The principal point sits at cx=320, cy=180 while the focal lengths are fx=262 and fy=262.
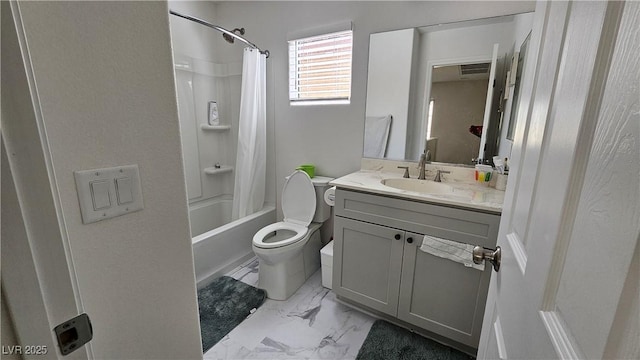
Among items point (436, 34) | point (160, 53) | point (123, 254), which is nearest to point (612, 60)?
point (160, 53)

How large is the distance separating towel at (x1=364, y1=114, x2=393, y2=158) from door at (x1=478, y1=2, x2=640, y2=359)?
1403 millimetres

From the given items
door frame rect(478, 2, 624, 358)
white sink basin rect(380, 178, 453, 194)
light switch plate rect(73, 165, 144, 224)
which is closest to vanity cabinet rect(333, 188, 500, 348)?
white sink basin rect(380, 178, 453, 194)

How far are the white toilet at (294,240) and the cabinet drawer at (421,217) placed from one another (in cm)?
47

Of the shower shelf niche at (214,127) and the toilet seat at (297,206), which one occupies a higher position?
the shower shelf niche at (214,127)

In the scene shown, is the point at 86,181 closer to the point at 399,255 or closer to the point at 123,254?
the point at 123,254

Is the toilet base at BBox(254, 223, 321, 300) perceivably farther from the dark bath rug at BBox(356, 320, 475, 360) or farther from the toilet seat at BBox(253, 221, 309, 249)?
the dark bath rug at BBox(356, 320, 475, 360)

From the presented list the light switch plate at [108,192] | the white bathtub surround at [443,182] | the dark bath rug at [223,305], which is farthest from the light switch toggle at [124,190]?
the dark bath rug at [223,305]

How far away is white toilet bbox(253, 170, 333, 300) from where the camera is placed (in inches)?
75.5

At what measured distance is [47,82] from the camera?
0.50 meters

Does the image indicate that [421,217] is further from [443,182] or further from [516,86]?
[516,86]

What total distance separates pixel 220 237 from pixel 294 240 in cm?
70

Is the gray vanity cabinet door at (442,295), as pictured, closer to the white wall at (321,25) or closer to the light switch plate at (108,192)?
the white wall at (321,25)

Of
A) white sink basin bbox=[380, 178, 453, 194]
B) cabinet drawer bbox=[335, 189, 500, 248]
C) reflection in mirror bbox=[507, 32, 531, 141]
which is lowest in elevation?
cabinet drawer bbox=[335, 189, 500, 248]

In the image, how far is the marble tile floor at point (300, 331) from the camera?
1.53m
